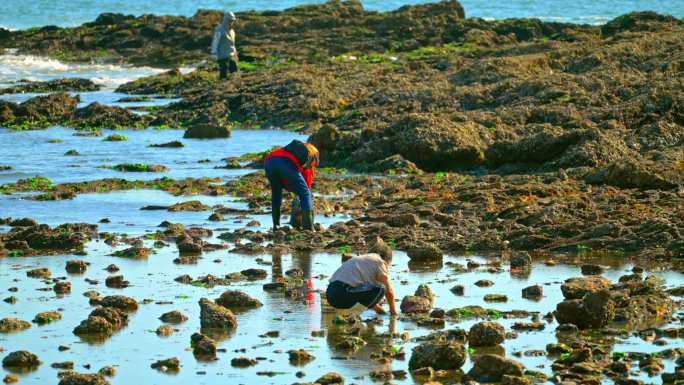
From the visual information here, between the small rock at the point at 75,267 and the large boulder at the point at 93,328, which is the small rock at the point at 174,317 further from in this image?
the small rock at the point at 75,267

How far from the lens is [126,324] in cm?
1219

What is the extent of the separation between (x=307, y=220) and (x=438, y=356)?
Result: 677 centimetres

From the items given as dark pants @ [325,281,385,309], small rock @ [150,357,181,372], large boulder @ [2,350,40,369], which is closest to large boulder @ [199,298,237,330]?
dark pants @ [325,281,385,309]

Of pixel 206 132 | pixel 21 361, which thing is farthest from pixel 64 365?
pixel 206 132

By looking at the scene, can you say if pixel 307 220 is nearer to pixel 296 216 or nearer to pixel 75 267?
pixel 296 216

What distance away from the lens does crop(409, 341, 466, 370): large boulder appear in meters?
10.3

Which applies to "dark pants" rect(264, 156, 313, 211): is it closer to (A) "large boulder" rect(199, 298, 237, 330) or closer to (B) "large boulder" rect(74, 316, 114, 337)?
(A) "large boulder" rect(199, 298, 237, 330)

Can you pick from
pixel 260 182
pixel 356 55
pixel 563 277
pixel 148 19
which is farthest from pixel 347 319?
pixel 148 19

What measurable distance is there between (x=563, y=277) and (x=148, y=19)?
145 ft

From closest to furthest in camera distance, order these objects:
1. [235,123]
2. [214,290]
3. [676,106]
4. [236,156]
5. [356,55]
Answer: [214,290] → [676,106] → [236,156] → [235,123] → [356,55]

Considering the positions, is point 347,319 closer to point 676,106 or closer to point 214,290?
point 214,290

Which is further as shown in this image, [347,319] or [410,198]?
[410,198]

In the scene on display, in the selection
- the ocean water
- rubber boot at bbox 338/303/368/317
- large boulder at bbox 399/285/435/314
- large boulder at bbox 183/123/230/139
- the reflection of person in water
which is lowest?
the reflection of person in water

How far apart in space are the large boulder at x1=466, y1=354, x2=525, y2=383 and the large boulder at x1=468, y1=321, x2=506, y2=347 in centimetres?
97
